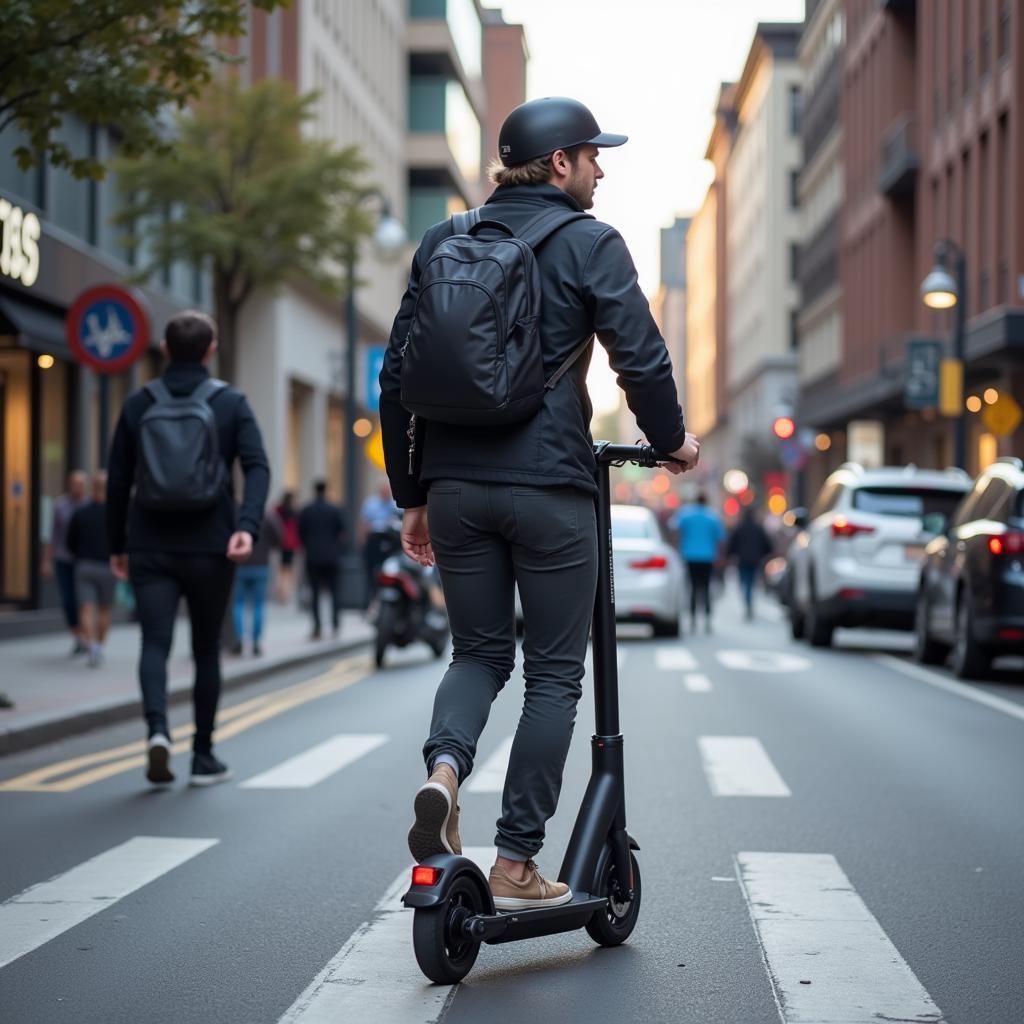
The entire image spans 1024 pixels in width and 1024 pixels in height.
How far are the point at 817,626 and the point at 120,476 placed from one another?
13.4m

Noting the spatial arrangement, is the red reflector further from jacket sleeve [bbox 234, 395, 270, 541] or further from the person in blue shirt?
the person in blue shirt

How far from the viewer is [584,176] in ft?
15.9

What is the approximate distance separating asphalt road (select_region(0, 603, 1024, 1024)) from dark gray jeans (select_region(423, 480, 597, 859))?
0.49 metres

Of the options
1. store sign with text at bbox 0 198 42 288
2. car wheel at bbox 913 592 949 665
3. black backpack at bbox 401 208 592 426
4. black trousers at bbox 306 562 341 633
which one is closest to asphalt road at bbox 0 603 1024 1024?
black backpack at bbox 401 208 592 426

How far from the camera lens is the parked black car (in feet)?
48.4

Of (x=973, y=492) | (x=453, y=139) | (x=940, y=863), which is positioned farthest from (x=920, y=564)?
(x=453, y=139)

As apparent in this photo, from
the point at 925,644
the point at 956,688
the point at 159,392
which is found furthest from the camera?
the point at 925,644

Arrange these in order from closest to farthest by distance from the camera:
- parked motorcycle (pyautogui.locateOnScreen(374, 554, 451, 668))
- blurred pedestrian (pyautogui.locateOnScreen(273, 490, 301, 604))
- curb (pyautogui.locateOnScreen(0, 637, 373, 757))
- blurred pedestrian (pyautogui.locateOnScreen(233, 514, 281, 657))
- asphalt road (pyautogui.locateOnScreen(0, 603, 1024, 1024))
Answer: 1. asphalt road (pyautogui.locateOnScreen(0, 603, 1024, 1024))
2. curb (pyautogui.locateOnScreen(0, 637, 373, 757))
3. parked motorcycle (pyautogui.locateOnScreen(374, 554, 451, 668))
4. blurred pedestrian (pyautogui.locateOnScreen(233, 514, 281, 657))
5. blurred pedestrian (pyautogui.locateOnScreen(273, 490, 301, 604))

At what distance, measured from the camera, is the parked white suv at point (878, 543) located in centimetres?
1939

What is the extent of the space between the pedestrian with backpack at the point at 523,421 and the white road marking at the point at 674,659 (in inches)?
495

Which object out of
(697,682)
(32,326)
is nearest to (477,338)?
(697,682)

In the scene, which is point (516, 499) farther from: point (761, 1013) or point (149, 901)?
point (149, 901)

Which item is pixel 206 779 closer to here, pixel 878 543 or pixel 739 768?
pixel 739 768

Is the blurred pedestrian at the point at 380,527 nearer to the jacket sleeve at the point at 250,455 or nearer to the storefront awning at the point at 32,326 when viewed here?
the jacket sleeve at the point at 250,455
